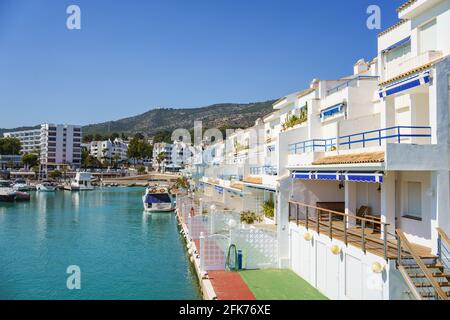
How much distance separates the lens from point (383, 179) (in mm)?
11938

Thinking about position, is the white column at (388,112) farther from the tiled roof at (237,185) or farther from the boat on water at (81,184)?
the boat on water at (81,184)

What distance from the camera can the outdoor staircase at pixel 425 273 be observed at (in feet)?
29.1

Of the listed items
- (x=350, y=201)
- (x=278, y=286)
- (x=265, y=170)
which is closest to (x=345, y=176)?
(x=350, y=201)

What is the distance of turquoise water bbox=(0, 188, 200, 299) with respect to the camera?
1806cm

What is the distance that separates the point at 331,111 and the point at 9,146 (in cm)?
16893

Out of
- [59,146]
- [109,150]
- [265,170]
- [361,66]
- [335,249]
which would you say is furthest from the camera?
[109,150]

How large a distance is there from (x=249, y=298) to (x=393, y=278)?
4898mm

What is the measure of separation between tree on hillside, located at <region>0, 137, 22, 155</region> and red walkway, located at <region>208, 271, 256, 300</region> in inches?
6661

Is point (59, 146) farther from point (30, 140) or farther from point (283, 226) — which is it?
point (283, 226)

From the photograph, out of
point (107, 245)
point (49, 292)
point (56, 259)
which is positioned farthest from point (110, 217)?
point (49, 292)

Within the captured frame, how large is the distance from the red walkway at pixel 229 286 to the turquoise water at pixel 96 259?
2128 millimetres

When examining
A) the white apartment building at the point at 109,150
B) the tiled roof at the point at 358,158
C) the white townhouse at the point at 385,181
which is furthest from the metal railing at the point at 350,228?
the white apartment building at the point at 109,150

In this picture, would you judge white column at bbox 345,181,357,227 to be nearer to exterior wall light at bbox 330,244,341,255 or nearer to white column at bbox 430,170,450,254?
exterior wall light at bbox 330,244,341,255

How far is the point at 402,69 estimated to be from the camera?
13578mm
